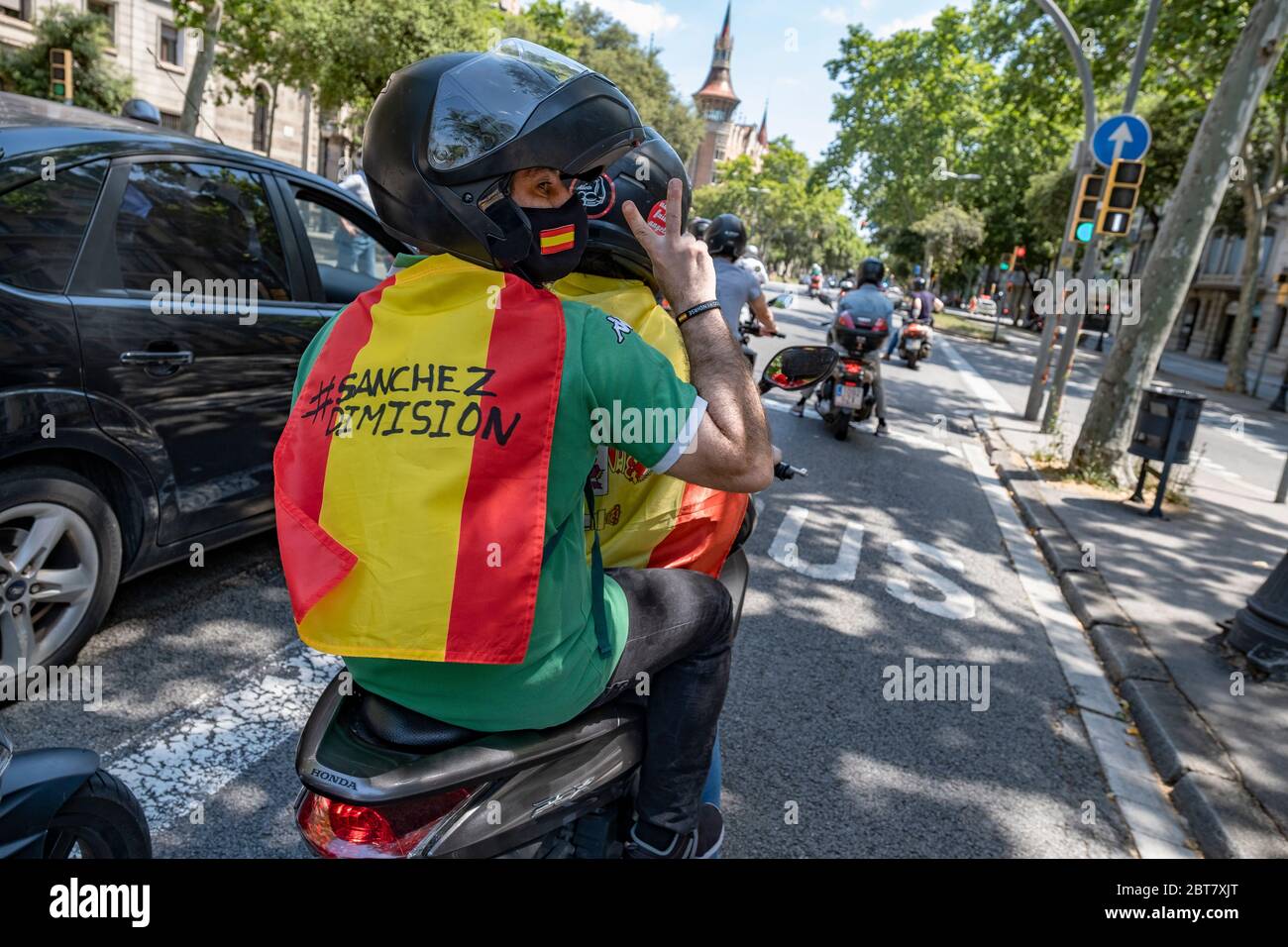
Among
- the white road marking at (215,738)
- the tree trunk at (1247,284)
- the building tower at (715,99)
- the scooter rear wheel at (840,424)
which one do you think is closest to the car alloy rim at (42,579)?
the white road marking at (215,738)

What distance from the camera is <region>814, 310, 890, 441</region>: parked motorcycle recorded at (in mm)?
9352

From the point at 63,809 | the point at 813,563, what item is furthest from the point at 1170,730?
the point at 63,809

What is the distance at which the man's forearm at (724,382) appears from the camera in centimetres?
154

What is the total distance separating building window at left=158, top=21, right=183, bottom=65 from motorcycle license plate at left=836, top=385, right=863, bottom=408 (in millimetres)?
32954

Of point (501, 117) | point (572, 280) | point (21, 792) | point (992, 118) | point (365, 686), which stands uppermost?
point (992, 118)

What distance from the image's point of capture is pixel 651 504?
2105 mm

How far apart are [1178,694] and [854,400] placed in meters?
5.18

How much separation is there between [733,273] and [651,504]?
5.37 meters

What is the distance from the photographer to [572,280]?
7.50 feet

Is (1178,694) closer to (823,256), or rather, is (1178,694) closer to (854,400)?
(854,400)

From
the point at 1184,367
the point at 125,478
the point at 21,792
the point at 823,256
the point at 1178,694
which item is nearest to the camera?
the point at 21,792

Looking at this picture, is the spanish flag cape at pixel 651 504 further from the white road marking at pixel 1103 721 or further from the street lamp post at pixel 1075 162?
the street lamp post at pixel 1075 162

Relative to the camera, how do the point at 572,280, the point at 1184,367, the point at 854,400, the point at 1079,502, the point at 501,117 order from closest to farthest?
1. the point at 501,117
2. the point at 572,280
3. the point at 1079,502
4. the point at 854,400
5. the point at 1184,367
